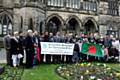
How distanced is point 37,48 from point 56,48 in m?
1.41

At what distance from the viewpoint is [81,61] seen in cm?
2078

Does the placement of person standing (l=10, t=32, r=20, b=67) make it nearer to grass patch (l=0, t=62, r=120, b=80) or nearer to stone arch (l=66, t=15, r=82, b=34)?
grass patch (l=0, t=62, r=120, b=80)

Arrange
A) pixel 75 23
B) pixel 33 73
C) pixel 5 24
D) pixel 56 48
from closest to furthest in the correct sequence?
pixel 33 73 < pixel 56 48 < pixel 5 24 < pixel 75 23

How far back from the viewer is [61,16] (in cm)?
3412

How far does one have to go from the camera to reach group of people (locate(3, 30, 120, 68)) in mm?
18094

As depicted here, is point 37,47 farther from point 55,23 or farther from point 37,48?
point 55,23

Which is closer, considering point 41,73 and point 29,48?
point 41,73

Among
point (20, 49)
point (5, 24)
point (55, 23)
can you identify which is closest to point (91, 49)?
point (20, 49)

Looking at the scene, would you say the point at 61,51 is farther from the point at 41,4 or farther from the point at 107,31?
the point at 107,31

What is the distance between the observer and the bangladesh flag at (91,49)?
69.1 ft

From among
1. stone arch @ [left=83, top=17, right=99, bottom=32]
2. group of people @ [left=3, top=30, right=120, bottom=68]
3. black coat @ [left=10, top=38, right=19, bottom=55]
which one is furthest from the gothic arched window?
black coat @ [left=10, top=38, right=19, bottom=55]

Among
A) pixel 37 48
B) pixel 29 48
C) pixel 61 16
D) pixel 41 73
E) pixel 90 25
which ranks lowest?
pixel 41 73

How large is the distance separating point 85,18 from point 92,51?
1482cm

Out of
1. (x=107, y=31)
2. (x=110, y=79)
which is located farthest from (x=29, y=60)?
(x=107, y=31)
